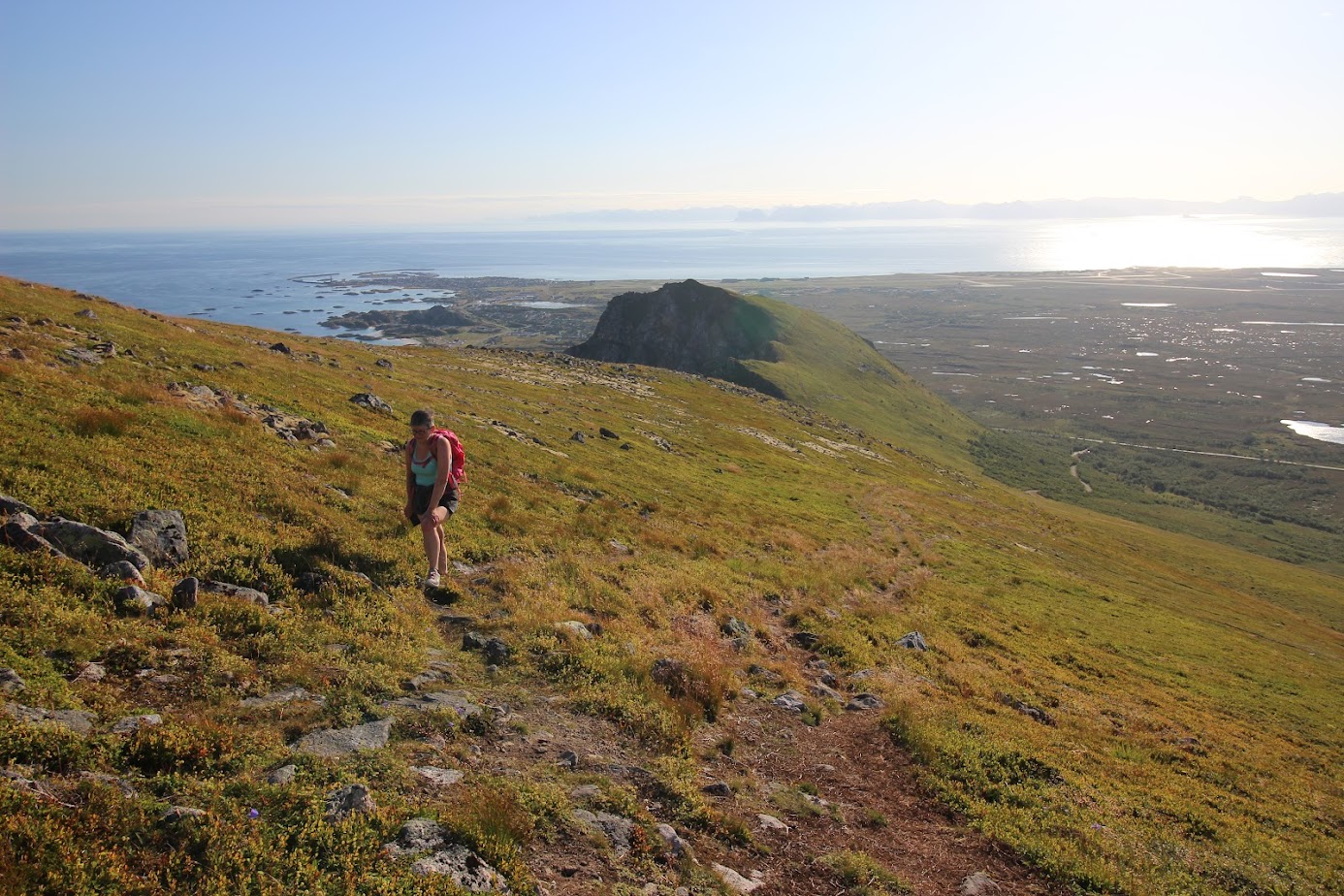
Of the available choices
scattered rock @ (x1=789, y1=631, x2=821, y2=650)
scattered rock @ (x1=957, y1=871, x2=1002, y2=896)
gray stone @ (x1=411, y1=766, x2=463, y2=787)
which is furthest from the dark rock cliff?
gray stone @ (x1=411, y1=766, x2=463, y2=787)

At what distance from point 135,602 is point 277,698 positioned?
119 inches

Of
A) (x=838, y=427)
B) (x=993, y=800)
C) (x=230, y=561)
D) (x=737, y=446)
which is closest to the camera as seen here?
(x=230, y=561)

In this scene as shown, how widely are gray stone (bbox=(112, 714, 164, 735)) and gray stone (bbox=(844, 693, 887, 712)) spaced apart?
14685 millimetres

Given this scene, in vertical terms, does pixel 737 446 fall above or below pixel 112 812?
below

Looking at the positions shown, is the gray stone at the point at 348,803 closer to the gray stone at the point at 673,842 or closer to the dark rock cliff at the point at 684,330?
the gray stone at the point at 673,842

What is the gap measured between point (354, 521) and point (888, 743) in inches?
559

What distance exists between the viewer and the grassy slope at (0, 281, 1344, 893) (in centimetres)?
765

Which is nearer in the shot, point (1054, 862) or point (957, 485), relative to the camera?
point (1054, 862)

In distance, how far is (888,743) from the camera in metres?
15.5

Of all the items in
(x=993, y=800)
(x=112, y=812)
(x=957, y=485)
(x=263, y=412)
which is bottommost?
(x=957, y=485)

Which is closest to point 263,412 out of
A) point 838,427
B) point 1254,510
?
point 838,427

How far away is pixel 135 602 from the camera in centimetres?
1046

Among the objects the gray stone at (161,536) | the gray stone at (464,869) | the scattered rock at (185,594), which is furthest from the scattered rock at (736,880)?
the gray stone at (161,536)

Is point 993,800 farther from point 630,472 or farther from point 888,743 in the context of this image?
point 630,472
